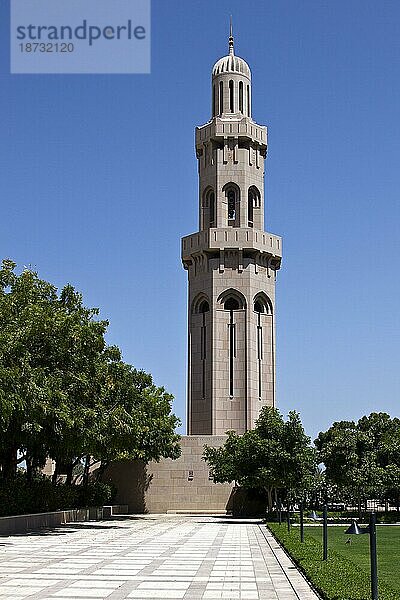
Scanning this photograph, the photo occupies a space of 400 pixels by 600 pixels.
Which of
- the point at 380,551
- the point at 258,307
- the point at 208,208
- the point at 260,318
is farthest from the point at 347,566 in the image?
the point at 208,208

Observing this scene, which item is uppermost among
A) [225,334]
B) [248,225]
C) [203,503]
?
[248,225]

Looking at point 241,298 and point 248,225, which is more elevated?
point 248,225

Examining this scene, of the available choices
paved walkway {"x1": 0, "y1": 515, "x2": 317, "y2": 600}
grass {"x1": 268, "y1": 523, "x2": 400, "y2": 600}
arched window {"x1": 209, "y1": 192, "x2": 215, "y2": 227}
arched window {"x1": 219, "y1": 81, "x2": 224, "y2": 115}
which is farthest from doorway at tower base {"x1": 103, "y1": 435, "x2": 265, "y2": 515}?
arched window {"x1": 219, "y1": 81, "x2": 224, "y2": 115}

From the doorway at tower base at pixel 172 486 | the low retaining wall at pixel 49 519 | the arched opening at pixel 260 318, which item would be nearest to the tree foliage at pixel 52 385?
the low retaining wall at pixel 49 519

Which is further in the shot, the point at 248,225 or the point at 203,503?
the point at 248,225

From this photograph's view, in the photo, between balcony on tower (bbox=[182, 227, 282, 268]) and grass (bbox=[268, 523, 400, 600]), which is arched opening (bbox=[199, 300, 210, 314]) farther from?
grass (bbox=[268, 523, 400, 600])

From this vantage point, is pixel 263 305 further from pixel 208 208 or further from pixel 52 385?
pixel 52 385

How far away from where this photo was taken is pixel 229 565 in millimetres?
16844

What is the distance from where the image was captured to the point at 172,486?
48.6 meters

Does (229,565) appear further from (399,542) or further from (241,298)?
(241,298)

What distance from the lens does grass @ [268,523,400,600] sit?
1202cm

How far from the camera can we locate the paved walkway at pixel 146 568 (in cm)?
1262

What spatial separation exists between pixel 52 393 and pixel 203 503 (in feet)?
78.6

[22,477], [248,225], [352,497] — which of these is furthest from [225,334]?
[22,477]
